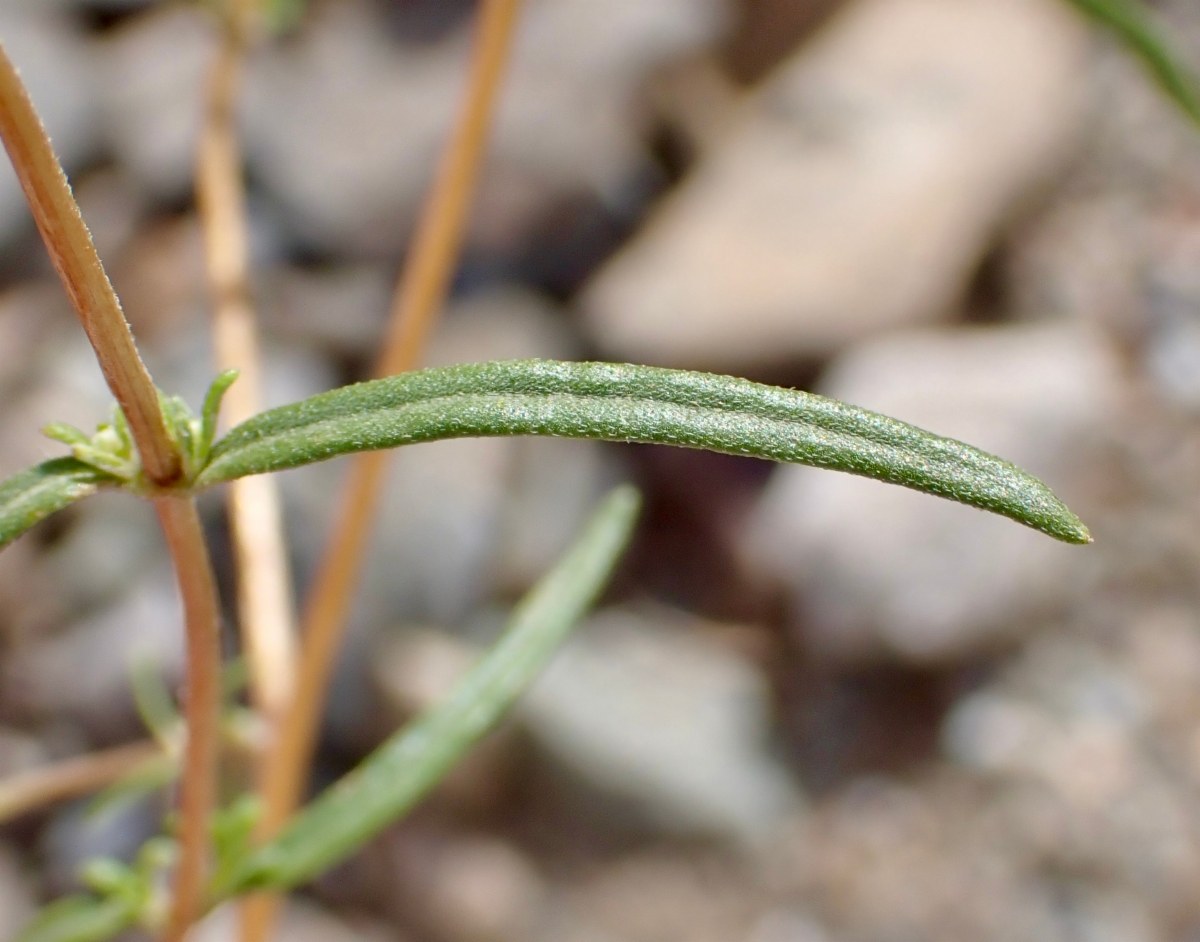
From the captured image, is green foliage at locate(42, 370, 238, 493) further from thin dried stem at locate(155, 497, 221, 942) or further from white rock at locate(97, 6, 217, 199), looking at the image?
white rock at locate(97, 6, 217, 199)

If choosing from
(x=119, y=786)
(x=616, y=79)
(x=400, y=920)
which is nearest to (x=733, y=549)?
(x=400, y=920)

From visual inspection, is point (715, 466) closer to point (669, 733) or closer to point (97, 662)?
point (669, 733)

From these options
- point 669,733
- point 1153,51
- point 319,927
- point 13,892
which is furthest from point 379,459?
point 13,892

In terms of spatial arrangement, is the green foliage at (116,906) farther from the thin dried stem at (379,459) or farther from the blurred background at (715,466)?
the blurred background at (715,466)

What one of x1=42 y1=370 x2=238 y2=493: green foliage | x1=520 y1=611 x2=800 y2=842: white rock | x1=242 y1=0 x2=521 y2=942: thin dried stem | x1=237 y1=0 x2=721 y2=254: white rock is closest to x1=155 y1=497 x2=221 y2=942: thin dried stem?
x1=42 y1=370 x2=238 y2=493: green foliage

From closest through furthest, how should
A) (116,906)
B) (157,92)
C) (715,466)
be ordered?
(116,906) → (715,466) → (157,92)
